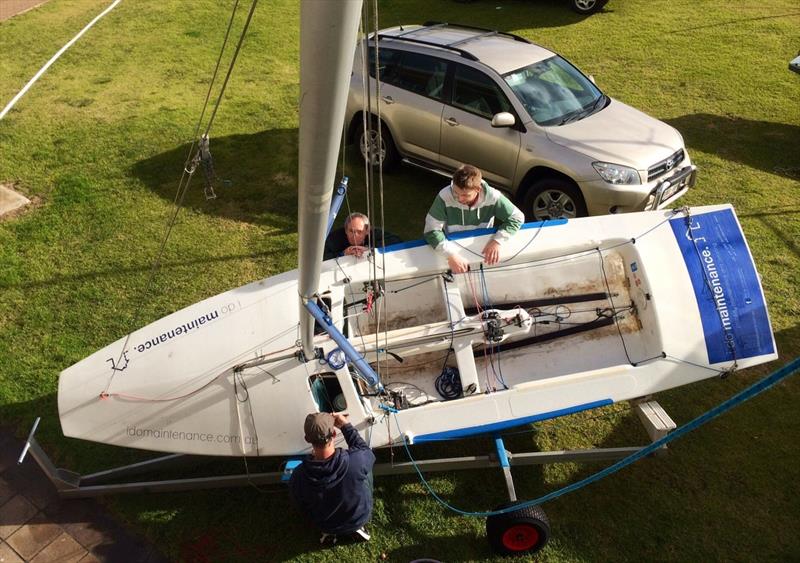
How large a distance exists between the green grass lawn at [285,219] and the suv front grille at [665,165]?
42.1 inches

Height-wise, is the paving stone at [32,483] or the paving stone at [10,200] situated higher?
the paving stone at [10,200]

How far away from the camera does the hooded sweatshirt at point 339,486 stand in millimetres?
4164

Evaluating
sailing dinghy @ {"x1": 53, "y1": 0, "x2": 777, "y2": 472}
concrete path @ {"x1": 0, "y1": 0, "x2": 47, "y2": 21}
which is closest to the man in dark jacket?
sailing dinghy @ {"x1": 53, "y1": 0, "x2": 777, "y2": 472}

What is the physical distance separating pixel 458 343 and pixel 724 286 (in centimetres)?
221

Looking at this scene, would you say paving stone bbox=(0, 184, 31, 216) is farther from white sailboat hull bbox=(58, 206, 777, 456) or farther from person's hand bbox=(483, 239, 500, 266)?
person's hand bbox=(483, 239, 500, 266)

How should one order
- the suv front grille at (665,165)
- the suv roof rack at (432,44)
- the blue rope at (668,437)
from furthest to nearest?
the suv roof rack at (432,44)
the suv front grille at (665,165)
the blue rope at (668,437)

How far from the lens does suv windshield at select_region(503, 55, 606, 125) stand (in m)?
7.75

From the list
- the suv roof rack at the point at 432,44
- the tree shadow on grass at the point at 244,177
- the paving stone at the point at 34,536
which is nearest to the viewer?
the paving stone at the point at 34,536

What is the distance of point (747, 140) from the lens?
384 inches

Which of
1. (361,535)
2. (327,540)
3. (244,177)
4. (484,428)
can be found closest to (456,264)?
(484,428)

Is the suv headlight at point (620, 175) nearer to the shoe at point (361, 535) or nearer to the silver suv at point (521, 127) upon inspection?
the silver suv at point (521, 127)

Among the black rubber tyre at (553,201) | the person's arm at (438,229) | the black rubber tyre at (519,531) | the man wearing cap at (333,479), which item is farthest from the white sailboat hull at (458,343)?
the black rubber tyre at (553,201)

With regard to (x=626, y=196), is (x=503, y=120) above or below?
above

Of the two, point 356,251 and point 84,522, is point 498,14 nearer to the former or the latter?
point 356,251
